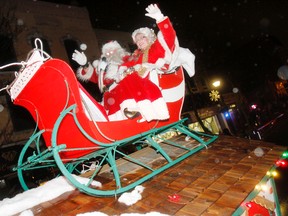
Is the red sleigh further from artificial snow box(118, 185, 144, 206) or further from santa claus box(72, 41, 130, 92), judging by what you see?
santa claus box(72, 41, 130, 92)

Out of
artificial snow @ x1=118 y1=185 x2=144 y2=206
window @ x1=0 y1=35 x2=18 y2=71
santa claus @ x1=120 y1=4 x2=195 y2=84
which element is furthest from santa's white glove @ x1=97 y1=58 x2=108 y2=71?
window @ x1=0 y1=35 x2=18 y2=71

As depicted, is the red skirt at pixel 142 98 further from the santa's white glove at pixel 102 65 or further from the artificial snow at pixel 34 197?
the artificial snow at pixel 34 197

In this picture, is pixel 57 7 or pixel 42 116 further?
pixel 57 7

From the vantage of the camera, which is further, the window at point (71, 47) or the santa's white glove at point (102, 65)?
the window at point (71, 47)

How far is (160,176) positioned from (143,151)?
1.35 m

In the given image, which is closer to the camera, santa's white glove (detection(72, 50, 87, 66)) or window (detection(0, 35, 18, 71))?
santa's white glove (detection(72, 50, 87, 66))

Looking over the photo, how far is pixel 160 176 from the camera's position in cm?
319

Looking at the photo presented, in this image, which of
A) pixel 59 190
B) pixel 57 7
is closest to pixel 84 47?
pixel 57 7

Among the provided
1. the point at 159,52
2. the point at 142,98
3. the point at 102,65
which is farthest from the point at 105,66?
the point at 142,98

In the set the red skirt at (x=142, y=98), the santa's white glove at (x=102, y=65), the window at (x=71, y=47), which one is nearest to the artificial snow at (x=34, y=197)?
the red skirt at (x=142, y=98)

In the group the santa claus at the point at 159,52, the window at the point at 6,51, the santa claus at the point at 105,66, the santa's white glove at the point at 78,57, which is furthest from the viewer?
the window at the point at 6,51

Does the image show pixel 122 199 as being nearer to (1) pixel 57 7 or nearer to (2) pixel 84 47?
(2) pixel 84 47

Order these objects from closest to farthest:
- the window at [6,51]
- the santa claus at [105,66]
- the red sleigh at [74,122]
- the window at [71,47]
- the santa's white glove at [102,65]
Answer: the red sleigh at [74,122]
the santa claus at [105,66]
the santa's white glove at [102,65]
the window at [6,51]
the window at [71,47]

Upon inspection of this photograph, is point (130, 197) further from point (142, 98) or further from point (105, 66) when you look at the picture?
point (105, 66)
